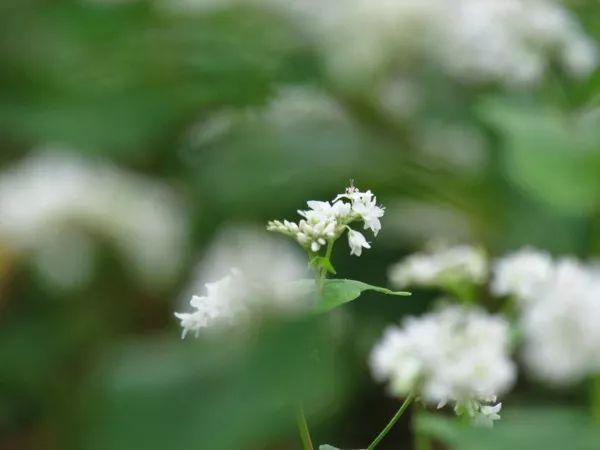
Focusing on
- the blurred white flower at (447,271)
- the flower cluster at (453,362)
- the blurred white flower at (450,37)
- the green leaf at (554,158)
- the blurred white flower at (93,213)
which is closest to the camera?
the flower cluster at (453,362)

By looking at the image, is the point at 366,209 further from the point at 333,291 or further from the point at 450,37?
the point at 450,37

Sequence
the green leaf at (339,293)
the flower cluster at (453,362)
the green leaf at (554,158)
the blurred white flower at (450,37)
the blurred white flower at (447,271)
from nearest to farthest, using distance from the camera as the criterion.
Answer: the flower cluster at (453,362)
the green leaf at (339,293)
the blurred white flower at (447,271)
the green leaf at (554,158)
the blurred white flower at (450,37)

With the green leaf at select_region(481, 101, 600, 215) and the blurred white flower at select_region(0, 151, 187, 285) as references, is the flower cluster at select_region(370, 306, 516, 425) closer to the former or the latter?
the green leaf at select_region(481, 101, 600, 215)

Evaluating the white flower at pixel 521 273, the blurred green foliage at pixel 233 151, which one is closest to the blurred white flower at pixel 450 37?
the blurred green foliage at pixel 233 151

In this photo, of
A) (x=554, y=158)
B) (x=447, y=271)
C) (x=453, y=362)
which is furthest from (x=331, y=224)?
(x=554, y=158)

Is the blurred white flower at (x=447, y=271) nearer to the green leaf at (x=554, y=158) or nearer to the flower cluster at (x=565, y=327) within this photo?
the flower cluster at (x=565, y=327)

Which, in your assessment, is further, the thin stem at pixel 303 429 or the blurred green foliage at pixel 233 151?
the blurred green foliage at pixel 233 151

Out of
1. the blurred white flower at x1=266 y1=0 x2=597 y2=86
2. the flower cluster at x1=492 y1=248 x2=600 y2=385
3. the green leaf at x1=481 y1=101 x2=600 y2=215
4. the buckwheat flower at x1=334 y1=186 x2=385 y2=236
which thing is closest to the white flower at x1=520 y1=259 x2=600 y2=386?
the flower cluster at x1=492 y1=248 x2=600 y2=385

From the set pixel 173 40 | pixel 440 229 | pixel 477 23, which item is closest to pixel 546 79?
pixel 477 23
